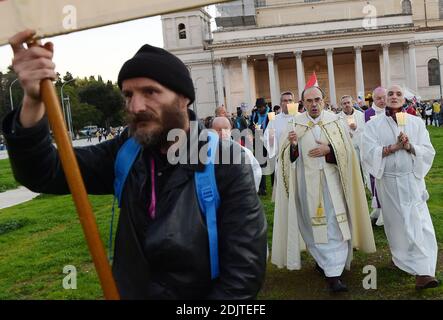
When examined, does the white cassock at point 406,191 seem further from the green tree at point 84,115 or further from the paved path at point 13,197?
the green tree at point 84,115

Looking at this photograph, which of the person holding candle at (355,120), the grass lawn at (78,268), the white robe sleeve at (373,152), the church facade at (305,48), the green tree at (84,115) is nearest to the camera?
the grass lawn at (78,268)

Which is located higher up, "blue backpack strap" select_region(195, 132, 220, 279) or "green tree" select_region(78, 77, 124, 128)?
"green tree" select_region(78, 77, 124, 128)

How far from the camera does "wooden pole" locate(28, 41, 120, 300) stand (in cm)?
195

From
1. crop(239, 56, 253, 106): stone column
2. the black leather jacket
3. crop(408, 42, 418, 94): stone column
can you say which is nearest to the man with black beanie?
the black leather jacket

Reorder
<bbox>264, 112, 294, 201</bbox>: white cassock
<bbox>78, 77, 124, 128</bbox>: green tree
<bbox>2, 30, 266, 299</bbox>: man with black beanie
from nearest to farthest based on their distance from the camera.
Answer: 1. <bbox>2, 30, 266, 299</bbox>: man with black beanie
2. <bbox>264, 112, 294, 201</bbox>: white cassock
3. <bbox>78, 77, 124, 128</bbox>: green tree

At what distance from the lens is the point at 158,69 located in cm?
220

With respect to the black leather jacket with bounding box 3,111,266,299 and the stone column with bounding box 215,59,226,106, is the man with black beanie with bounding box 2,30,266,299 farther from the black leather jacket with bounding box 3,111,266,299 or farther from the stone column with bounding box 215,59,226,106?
the stone column with bounding box 215,59,226,106

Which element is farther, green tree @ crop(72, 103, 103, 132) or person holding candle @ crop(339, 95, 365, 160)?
green tree @ crop(72, 103, 103, 132)

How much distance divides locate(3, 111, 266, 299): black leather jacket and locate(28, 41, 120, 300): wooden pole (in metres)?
0.15

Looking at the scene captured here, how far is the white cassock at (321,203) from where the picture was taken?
6.31m

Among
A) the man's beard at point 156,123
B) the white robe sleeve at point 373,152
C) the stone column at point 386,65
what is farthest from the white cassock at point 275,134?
the stone column at point 386,65

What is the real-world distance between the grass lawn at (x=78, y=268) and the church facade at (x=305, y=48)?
1876 inches

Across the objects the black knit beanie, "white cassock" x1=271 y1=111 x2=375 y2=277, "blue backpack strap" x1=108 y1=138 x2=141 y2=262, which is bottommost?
"white cassock" x1=271 y1=111 x2=375 y2=277

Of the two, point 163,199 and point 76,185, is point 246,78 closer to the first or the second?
point 163,199
